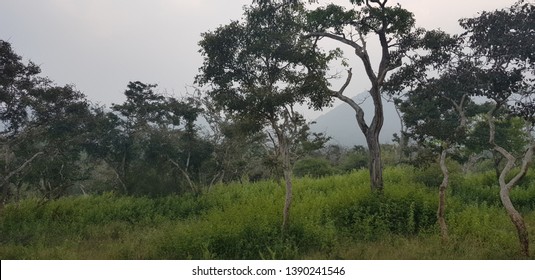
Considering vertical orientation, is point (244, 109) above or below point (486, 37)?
below

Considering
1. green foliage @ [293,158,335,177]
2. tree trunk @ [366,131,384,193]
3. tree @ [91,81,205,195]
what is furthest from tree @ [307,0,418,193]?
green foliage @ [293,158,335,177]

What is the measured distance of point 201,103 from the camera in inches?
915

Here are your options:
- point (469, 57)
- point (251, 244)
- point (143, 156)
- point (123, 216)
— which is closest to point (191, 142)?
point (143, 156)

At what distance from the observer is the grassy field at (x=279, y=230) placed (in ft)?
30.6

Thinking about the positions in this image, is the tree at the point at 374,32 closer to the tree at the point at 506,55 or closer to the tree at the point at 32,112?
the tree at the point at 506,55

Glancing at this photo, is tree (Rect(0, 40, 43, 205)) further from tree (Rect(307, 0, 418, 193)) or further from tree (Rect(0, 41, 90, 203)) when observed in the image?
tree (Rect(307, 0, 418, 193))

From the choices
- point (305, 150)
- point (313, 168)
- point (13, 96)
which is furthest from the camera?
point (313, 168)

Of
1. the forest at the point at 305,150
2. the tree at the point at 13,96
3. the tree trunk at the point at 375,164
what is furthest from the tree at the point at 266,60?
the tree at the point at 13,96

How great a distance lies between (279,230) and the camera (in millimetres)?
10406

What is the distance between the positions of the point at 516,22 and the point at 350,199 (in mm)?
7256

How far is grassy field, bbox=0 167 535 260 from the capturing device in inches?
368

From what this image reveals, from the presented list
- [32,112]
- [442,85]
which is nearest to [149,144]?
[32,112]

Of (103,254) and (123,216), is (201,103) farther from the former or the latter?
(103,254)

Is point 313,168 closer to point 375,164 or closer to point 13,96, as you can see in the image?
point 375,164
